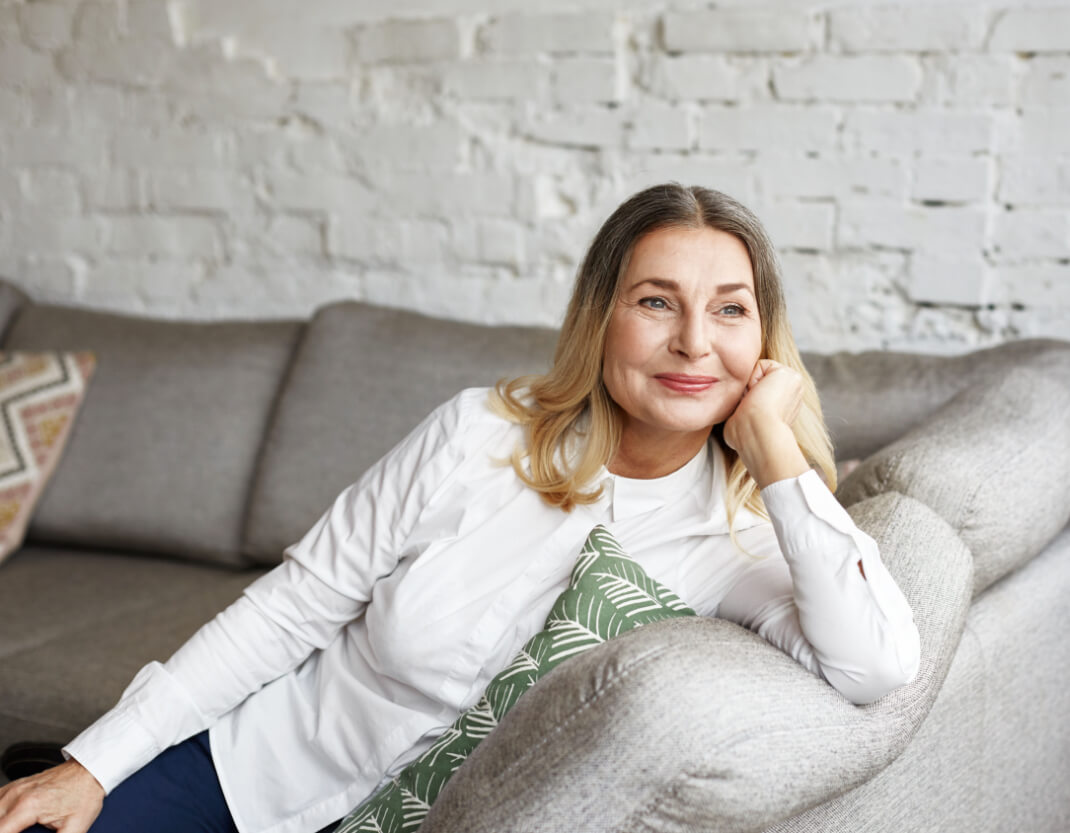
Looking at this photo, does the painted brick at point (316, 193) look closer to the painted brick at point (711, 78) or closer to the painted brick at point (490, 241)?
the painted brick at point (490, 241)

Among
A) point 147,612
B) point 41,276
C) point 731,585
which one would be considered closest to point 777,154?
point 731,585

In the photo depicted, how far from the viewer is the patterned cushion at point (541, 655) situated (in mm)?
1112

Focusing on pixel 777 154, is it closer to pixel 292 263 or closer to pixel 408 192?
pixel 408 192

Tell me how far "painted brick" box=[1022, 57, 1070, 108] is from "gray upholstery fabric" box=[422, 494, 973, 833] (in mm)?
1384

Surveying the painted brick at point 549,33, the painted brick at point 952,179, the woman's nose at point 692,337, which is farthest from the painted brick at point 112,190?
the woman's nose at point 692,337

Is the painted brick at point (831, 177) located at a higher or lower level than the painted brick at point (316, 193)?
higher

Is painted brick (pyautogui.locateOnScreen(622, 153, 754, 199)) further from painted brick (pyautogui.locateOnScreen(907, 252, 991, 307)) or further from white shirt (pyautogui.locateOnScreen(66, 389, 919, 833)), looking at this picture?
white shirt (pyautogui.locateOnScreen(66, 389, 919, 833))

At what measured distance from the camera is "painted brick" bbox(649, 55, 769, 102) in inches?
83.4

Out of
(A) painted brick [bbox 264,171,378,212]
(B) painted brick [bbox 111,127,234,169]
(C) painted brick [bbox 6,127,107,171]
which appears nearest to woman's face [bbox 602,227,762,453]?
(A) painted brick [bbox 264,171,378,212]

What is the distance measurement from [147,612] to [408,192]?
3.37 ft

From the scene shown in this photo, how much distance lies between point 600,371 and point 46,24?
211 centimetres

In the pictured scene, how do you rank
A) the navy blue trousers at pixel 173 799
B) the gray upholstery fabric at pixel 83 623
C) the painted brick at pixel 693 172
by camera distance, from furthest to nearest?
the painted brick at pixel 693 172
the gray upholstery fabric at pixel 83 623
the navy blue trousers at pixel 173 799

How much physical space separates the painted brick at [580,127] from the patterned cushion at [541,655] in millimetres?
1279

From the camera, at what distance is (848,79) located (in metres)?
2.05
